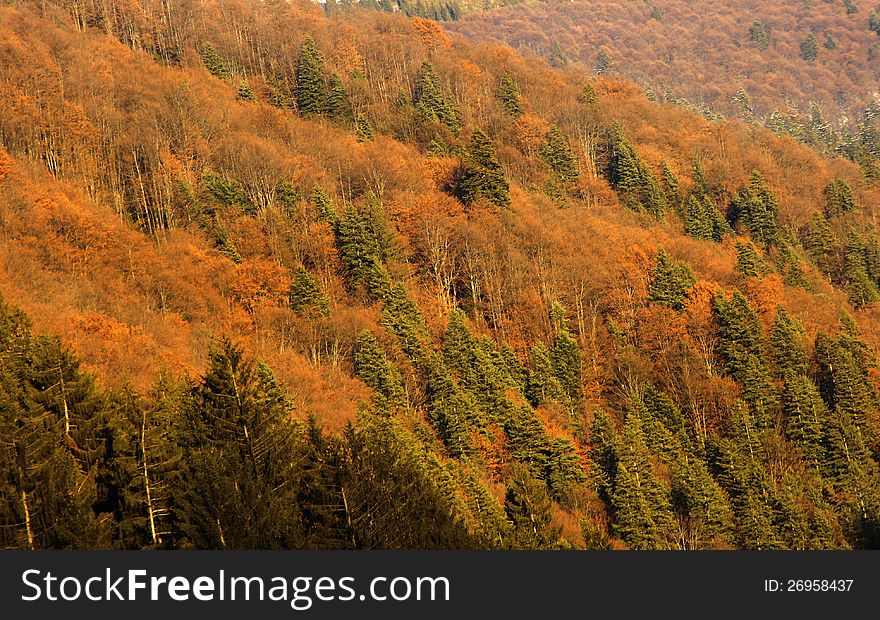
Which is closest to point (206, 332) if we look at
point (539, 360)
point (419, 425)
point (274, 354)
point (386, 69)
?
point (274, 354)

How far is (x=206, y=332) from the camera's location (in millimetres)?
65938

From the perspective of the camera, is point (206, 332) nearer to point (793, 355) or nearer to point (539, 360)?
point (539, 360)

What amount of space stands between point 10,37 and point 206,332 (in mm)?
50506

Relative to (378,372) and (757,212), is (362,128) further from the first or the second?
(757,212)

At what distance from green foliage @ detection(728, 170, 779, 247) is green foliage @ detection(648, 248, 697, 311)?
26.8 meters

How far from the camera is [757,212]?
116 metres

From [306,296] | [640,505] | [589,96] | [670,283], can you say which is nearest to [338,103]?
[589,96]

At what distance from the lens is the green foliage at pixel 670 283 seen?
297 ft

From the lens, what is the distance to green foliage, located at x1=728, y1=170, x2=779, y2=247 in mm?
114525

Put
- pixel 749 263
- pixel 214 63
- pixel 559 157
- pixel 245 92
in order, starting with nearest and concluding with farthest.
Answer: pixel 749 263, pixel 245 92, pixel 214 63, pixel 559 157

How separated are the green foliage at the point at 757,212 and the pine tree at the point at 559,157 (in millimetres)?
22376

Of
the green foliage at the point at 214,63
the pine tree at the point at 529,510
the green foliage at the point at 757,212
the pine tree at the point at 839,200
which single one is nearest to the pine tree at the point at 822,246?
the green foliage at the point at 757,212

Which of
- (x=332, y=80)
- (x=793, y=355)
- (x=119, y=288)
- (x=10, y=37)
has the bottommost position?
(x=793, y=355)

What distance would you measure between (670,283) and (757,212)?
32.6 metres
